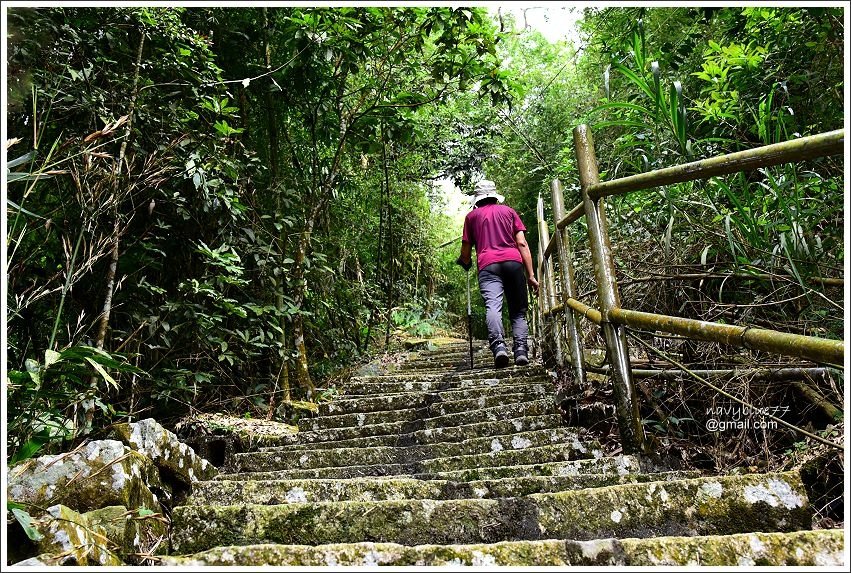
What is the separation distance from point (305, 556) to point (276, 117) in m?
5.20

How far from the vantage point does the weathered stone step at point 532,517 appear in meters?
1.59

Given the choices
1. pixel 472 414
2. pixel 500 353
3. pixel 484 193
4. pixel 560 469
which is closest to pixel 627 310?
pixel 560 469

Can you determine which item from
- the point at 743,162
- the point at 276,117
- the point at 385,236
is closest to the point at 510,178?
the point at 385,236

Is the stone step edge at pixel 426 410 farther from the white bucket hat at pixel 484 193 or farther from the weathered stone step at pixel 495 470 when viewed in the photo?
the white bucket hat at pixel 484 193

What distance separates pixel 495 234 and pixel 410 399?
62.4 inches

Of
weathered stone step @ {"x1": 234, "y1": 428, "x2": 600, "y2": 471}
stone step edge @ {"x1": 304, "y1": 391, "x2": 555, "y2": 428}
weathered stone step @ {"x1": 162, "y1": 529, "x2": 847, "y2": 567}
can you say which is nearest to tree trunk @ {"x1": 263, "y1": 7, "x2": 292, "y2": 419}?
stone step edge @ {"x1": 304, "y1": 391, "x2": 555, "y2": 428}

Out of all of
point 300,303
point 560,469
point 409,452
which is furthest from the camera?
point 300,303

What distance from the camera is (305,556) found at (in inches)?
54.9

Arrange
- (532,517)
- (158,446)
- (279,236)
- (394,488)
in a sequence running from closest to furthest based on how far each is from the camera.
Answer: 1. (532,517)
2. (394,488)
3. (158,446)
4. (279,236)

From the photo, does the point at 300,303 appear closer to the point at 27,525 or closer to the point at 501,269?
the point at 501,269

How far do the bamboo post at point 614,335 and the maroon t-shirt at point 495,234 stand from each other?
6.36 feet

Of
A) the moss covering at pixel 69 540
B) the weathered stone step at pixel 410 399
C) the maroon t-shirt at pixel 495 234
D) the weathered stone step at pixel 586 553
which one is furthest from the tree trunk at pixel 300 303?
the weathered stone step at pixel 586 553

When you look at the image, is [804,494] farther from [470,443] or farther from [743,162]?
[470,443]

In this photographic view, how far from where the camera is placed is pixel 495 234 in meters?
4.51
